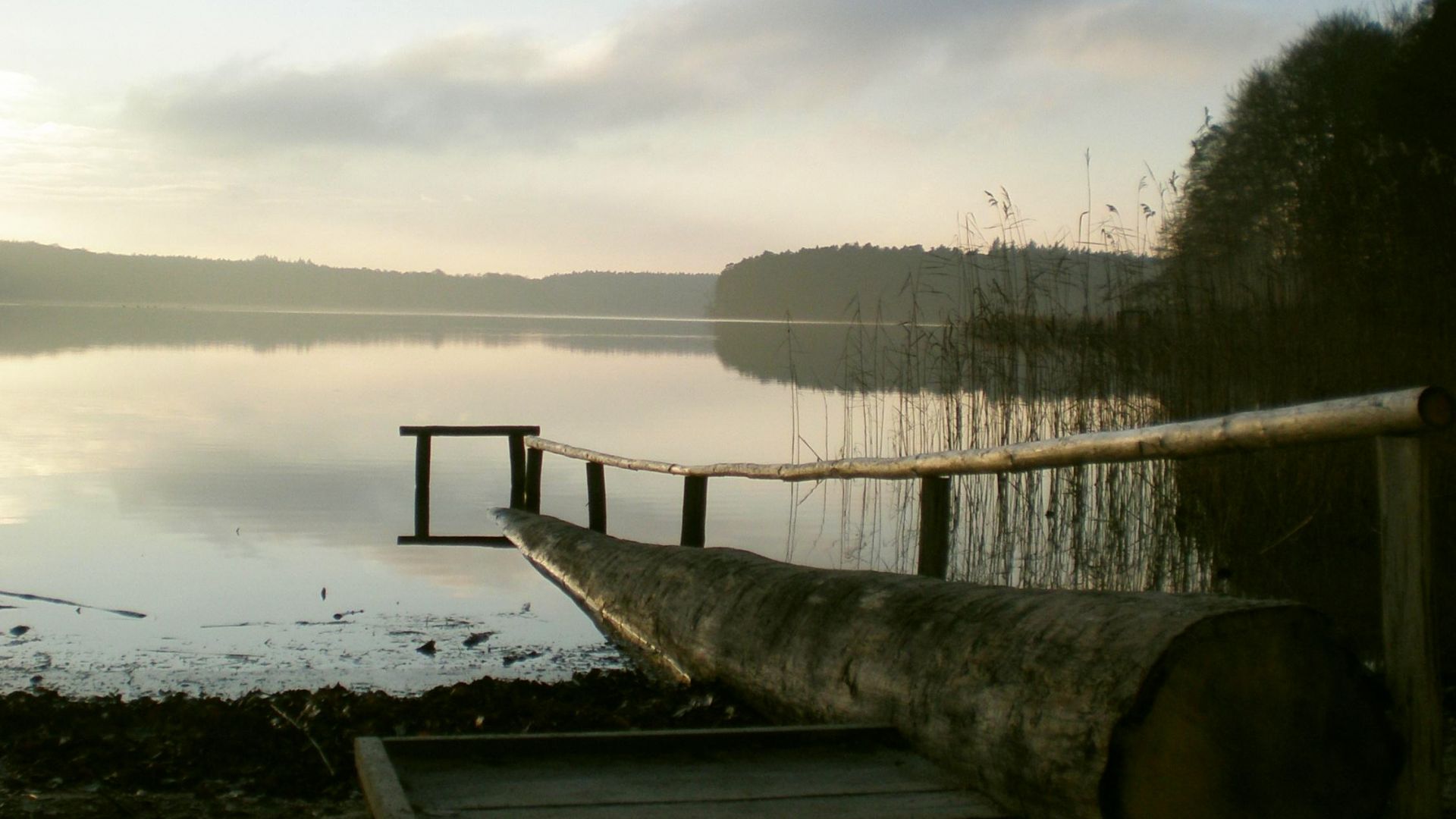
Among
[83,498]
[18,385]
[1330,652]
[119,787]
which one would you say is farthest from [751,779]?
[18,385]

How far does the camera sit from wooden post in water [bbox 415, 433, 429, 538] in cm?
1196

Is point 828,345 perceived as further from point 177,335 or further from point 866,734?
point 866,734

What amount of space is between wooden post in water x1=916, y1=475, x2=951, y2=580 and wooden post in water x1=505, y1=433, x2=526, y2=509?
7.33 metres

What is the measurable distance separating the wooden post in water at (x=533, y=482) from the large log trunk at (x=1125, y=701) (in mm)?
7717

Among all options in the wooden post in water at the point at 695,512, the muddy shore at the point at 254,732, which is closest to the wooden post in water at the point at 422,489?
the wooden post in water at the point at 695,512

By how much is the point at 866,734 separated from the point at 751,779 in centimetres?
54

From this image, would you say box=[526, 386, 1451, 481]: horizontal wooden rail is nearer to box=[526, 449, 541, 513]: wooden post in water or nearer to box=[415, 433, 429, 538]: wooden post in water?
box=[526, 449, 541, 513]: wooden post in water

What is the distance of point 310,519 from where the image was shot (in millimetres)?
12820

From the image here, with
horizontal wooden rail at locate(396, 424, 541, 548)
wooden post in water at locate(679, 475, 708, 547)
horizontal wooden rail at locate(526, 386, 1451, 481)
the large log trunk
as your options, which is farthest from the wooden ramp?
horizontal wooden rail at locate(396, 424, 541, 548)

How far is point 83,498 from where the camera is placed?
13852 millimetres

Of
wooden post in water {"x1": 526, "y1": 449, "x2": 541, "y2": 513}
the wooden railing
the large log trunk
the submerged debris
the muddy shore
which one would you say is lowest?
the submerged debris

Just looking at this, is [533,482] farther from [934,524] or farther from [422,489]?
[934,524]

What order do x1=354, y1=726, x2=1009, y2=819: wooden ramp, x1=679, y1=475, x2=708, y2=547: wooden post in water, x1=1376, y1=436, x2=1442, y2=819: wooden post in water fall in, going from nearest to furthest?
1. x1=1376, y1=436, x2=1442, y2=819: wooden post in water
2. x1=354, y1=726, x2=1009, y2=819: wooden ramp
3. x1=679, y1=475, x2=708, y2=547: wooden post in water

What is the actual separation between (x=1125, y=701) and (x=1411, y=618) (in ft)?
1.98
